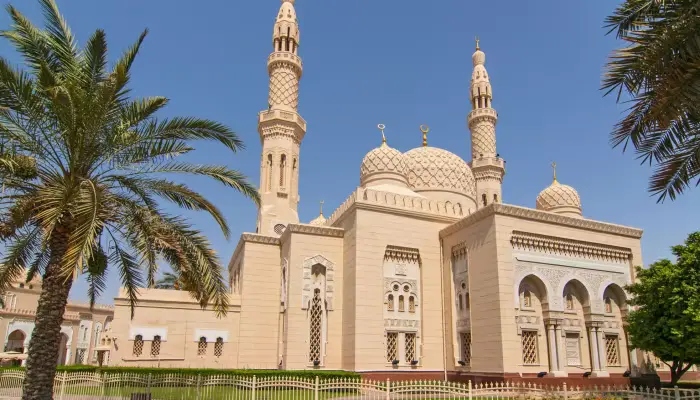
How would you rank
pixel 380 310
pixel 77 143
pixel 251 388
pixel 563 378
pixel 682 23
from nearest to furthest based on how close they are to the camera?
pixel 682 23, pixel 77 143, pixel 251 388, pixel 563 378, pixel 380 310

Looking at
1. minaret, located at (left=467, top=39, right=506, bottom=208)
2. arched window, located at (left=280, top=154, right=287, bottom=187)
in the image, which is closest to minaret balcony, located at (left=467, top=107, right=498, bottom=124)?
minaret, located at (left=467, top=39, right=506, bottom=208)

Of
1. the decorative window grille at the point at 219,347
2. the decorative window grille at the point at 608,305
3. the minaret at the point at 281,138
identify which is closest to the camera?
the decorative window grille at the point at 608,305

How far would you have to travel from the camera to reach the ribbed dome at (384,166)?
2284cm

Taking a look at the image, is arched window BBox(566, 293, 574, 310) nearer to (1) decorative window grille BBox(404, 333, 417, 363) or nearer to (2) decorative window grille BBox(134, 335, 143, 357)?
(1) decorative window grille BBox(404, 333, 417, 363)

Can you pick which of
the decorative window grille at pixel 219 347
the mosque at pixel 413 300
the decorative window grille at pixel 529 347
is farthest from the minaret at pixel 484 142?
the decorative window grille at pixel 219 347

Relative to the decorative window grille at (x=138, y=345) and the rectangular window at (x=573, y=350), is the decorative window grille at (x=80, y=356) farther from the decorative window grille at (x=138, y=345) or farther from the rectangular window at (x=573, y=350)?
the rectangular window at (x=573, y=350)

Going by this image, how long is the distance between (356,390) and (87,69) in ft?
31.6

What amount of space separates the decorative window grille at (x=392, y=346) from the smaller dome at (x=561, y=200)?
10810mm

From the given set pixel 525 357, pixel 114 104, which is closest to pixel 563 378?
pixel 525 357

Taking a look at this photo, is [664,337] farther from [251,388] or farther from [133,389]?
[133,389]

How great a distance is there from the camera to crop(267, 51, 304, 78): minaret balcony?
24328 millimetres

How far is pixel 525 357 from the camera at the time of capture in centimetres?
1527

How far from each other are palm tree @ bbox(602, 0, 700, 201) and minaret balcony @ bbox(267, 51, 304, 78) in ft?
61.0

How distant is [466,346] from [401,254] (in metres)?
3.81
